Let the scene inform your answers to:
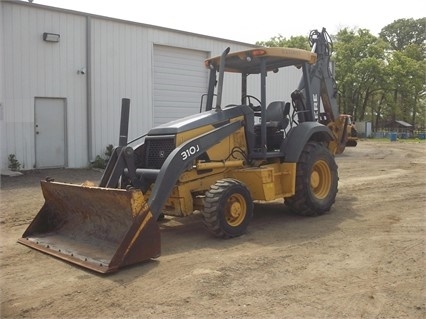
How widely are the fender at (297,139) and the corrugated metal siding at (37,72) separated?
8.83 metres

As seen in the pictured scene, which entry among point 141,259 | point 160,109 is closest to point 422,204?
point 141,259

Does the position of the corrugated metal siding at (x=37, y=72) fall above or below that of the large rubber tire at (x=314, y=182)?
above

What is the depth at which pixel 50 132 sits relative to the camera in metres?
14.1

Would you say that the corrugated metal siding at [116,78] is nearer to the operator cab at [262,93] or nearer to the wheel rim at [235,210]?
the operator cab at [262,93]

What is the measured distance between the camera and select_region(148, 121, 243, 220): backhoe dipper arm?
18.7 feet

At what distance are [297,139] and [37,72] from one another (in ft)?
30.3

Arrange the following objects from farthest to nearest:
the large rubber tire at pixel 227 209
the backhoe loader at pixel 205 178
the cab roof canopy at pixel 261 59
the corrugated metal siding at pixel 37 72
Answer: the corrugated metal siding at pixel 37 72 → the cab roof canopy at pixel 261 59 → the large rubber tire at pixel 227 209 → the backhoe loader at pixel 205 178

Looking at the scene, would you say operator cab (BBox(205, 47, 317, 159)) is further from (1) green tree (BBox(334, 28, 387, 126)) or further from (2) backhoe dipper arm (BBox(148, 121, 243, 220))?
(1) green tree (BBox(334, 28, 387, 126))

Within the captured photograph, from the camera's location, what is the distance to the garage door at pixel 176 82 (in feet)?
55.3

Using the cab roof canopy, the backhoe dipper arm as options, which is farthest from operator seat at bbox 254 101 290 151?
the backhoe dipper arm

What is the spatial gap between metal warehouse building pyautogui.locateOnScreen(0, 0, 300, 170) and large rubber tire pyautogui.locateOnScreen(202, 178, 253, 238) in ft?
25.2

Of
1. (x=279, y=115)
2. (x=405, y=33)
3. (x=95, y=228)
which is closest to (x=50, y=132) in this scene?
(x=279, y=115)

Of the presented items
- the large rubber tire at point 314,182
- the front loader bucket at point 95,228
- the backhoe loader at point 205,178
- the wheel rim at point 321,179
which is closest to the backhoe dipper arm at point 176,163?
the backhoe loader at point 205,178

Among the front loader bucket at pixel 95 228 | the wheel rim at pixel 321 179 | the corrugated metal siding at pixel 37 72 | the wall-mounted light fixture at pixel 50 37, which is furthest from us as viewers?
the wall-mounted light fixture at pixel 50 37
